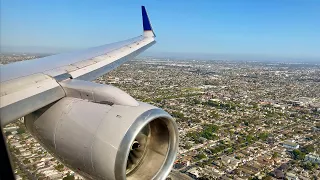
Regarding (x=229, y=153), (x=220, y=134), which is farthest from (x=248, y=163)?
(x=220, y=134)

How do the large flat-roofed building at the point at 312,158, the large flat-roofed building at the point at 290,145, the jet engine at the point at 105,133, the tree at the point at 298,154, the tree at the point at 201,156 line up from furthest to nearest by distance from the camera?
the large flat-roofed building at the point at 290,145 → the tree at the point at 298,154 → the large flat-roofed building at the point at 312,158 → the tree at the point at 201,156 → the jet engine at the point at 105,133

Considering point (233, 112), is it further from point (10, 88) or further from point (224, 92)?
point (10, 88)

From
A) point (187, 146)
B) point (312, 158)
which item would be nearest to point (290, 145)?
point (312, 158)

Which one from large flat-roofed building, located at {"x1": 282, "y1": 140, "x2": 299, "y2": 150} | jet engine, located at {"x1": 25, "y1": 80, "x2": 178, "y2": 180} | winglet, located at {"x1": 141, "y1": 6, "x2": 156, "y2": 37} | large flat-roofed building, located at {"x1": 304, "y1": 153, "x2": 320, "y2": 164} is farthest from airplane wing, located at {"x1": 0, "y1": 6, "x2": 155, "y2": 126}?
large flat-roofed building, located at {"x1": 282, "y1": 140, "x2": 299, "y2": 150}

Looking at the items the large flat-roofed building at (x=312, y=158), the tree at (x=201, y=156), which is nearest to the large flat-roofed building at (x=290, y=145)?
the large flat-roofed building at (x=312, y=158)

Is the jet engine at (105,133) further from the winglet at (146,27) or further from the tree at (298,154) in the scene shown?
the tree at (298,154)

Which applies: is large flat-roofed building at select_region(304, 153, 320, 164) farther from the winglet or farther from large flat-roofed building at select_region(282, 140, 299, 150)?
the winglet

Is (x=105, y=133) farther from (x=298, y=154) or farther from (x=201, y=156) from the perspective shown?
(x=298, y=154)

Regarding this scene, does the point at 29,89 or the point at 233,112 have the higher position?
the point at 29,89
